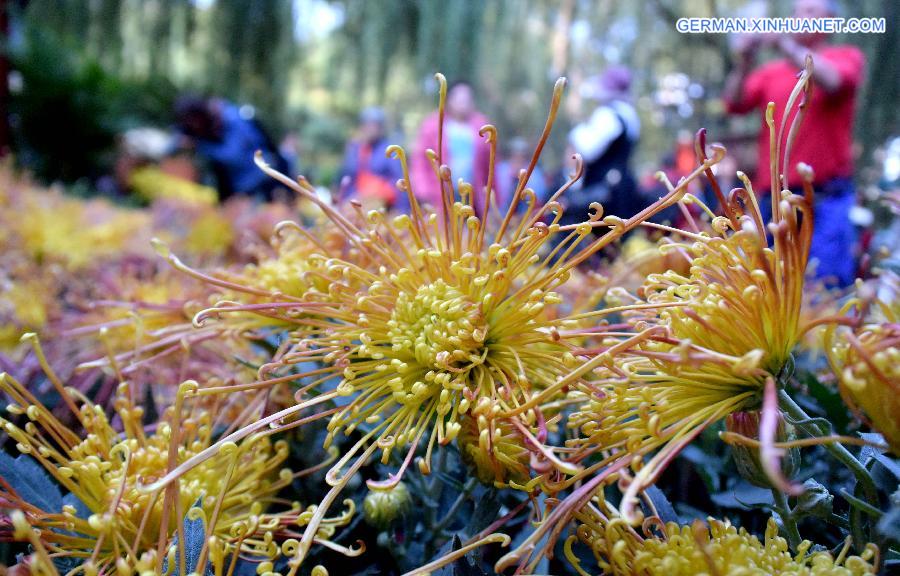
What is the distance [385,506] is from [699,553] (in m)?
0.33

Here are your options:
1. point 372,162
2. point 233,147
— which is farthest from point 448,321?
point 372,162

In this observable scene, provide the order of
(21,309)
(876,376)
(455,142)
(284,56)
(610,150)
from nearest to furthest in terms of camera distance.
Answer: (876,376) → (21,309) → (610,150) → (455,142) → (284,56)

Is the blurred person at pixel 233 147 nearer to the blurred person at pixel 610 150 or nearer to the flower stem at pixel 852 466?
the blurred person at pixel 610 150

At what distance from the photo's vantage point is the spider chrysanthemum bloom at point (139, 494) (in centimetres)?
59

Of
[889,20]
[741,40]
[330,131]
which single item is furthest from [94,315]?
[330,131]

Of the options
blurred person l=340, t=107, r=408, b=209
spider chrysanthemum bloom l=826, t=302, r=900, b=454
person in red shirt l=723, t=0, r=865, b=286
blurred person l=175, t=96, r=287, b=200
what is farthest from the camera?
blurred person l=340, t=107, r=408, b=209

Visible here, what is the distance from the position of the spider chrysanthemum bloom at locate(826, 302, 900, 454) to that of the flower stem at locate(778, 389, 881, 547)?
0.12ft

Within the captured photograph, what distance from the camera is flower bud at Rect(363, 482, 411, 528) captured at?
2.35 ft

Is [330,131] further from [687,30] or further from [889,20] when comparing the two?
[687,30]

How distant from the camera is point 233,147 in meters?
3.69

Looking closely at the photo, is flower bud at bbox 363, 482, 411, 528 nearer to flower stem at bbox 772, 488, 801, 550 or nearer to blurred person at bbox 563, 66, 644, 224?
flower stem at bbox 772, 488, 801, 550

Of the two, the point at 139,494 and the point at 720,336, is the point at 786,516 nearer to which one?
the point at 720,336

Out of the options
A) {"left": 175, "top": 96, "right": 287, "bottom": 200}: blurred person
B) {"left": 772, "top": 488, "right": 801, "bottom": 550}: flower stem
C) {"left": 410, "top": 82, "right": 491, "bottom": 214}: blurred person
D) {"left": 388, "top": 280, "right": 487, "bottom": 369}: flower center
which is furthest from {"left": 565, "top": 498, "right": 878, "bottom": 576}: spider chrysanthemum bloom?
{"left": 175, "top": 96, "right": 287, "bottom": 200}: blurred person

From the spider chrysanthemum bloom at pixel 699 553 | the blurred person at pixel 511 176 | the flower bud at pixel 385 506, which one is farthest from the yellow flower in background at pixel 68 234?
the spider chrysanthemum bloom at pixel 699 553
